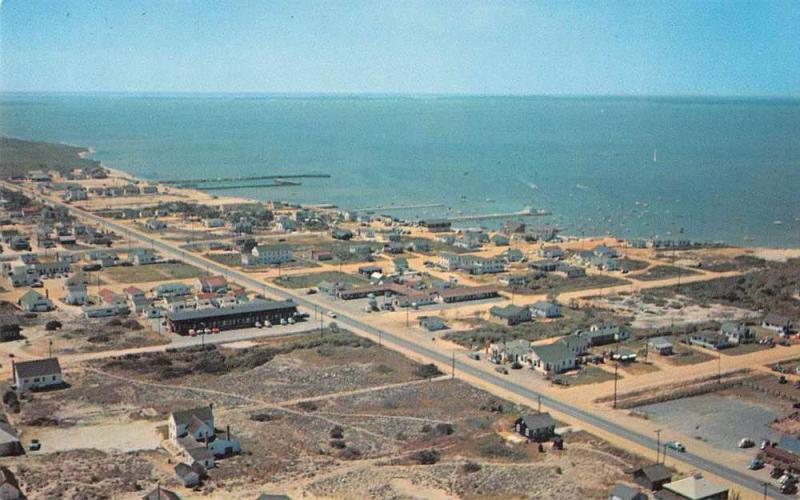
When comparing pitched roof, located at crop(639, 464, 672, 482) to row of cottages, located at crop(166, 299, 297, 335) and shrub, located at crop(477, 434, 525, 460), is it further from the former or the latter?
row of cottages, located at crop(166, 299, 297, 335)

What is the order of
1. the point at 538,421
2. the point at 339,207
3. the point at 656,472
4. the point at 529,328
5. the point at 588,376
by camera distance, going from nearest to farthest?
1. the point at 656,472
2. the point at 538,421
3. the point at 588,376
4. the point at 529,328
5. the point at 339,207

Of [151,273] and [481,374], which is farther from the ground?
[151,273]

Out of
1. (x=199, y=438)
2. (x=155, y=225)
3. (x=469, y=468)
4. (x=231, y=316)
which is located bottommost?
(x=469, y=468)

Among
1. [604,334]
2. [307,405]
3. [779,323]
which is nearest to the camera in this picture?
[307,405]

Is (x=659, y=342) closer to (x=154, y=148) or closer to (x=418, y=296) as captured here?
(x=418, y=296)

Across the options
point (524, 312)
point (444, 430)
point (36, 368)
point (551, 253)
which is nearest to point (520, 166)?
point (551, 253)

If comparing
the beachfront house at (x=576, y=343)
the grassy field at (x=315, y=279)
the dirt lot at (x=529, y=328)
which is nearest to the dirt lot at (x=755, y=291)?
the dirt lot at (x=529, y=328)

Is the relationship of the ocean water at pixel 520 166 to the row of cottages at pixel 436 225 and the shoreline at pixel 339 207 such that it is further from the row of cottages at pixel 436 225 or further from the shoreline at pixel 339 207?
the row of cottages at pixel 436 225

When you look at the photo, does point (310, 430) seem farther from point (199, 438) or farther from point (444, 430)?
point (444, 430)
